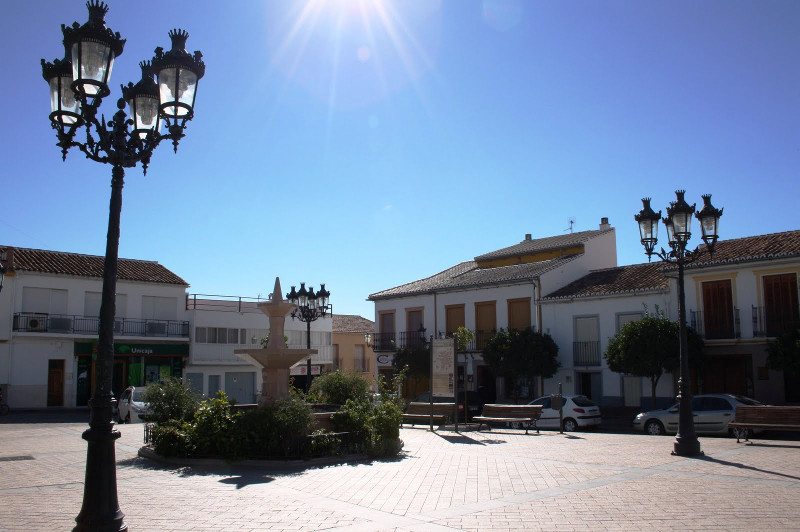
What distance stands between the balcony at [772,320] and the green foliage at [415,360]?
49.8 feet

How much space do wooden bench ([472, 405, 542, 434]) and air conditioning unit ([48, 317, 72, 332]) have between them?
22805 millimetres

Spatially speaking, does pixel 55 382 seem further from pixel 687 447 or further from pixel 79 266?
pixel 687 447

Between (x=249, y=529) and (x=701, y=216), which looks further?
(x=701, y=216)

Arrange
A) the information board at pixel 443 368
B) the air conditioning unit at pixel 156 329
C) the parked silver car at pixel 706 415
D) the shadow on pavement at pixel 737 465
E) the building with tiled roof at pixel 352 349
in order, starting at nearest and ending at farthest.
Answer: the shadow on pavement at pixel 737 465
the parked silver car at pixel 706 415
the information board at pixel 443 368
the air conditioning unit at pixel 156 329
the building with tiled roof at pixel 352 349

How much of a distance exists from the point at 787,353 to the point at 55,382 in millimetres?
31445

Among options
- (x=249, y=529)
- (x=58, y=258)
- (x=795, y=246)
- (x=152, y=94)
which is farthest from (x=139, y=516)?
(x=58, y=258)

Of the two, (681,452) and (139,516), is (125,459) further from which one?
(681,452)

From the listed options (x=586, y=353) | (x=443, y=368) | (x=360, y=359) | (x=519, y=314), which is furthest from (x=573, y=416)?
(x=360, y=359)

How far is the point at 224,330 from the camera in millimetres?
39781

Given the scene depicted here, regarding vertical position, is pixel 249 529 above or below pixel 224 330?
below

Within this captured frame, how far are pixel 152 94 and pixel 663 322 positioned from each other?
2080cm

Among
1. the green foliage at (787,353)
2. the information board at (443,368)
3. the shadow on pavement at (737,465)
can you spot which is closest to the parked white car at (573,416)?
the information board at (443,368)

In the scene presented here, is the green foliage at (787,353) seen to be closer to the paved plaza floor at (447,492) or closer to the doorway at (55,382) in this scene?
the paved plaza floor at (447,492)

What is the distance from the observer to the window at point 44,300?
3222 cm
